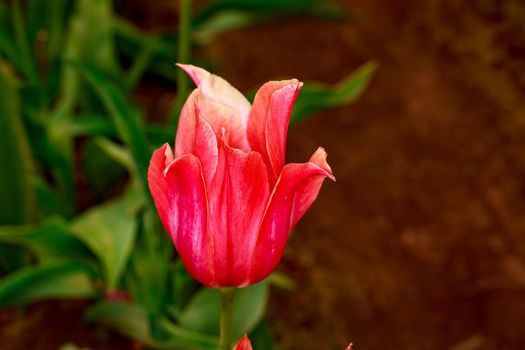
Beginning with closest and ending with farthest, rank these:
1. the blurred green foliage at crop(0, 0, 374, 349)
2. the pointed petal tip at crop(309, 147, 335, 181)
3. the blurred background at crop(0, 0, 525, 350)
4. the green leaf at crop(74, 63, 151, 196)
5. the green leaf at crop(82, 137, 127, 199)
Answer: the pointed petal tip at crop(309, 147, 335, 181), the green leaf at crop(74, 63, 151, 196), the blurred green foliage at crop(0, 0, 374, 349), the blurred background at crop(0, 0, 525, 350), the green leaf at crop(82, 137, 127, 199)

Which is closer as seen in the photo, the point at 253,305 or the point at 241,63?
the point at 253,305

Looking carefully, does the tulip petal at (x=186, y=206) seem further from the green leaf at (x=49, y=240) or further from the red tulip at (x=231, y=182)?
the green leaf at (x=49, y=240)

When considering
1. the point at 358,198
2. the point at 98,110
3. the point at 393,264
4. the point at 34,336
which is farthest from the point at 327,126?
the point at 34,336

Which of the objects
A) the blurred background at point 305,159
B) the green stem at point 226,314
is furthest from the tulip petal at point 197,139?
the blurred background at point 305,159

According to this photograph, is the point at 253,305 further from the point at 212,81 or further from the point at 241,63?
the point at 241,63

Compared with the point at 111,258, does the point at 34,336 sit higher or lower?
lower

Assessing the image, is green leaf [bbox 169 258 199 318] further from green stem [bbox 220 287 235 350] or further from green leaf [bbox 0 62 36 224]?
green stem [bbox 220 287 235 350]

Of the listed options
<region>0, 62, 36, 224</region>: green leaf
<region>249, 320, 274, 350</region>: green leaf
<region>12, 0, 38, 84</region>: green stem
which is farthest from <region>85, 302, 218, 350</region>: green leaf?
<region>12, 0, 38, 84</region>: green stem
